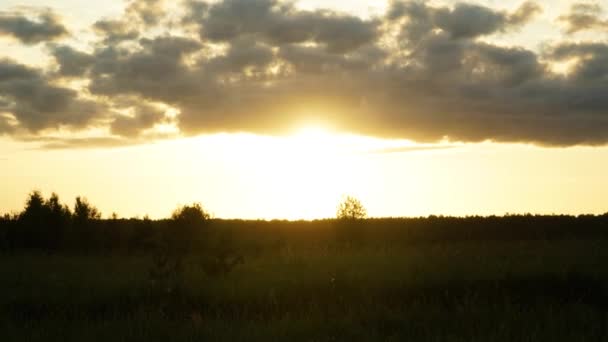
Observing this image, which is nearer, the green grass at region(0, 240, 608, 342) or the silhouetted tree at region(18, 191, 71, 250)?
the green grass at region(0, 240, 608, 342)

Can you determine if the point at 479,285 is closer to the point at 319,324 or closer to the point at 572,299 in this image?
the point at 572,299

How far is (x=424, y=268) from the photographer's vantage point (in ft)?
63.8

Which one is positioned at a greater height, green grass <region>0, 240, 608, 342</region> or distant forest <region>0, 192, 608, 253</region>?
distant forest <region>0, 192, 608, 253</region>

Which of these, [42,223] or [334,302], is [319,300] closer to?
[334,302]

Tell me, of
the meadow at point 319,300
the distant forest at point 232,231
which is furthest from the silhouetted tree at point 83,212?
the meadow at point 319,300

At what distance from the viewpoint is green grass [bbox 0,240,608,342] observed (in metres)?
11.3

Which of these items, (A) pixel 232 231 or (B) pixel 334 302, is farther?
(A) pixel 232 231

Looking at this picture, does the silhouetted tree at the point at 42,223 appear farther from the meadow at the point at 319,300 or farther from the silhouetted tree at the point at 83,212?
the meadow at the point at 319,300

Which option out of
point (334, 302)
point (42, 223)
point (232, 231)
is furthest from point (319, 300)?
point (42, 223)

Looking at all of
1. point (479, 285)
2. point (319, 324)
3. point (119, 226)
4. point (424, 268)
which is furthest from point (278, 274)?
point (119, 226)

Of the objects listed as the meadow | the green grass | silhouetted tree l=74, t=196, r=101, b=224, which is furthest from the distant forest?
the green grass

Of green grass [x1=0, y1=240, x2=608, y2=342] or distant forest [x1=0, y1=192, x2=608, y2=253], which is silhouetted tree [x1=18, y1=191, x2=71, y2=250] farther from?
green grass [x1=0, y1=240, x2=608, y2=342]

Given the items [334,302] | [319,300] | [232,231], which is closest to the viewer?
[334,302]

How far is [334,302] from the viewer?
16.1 meters
